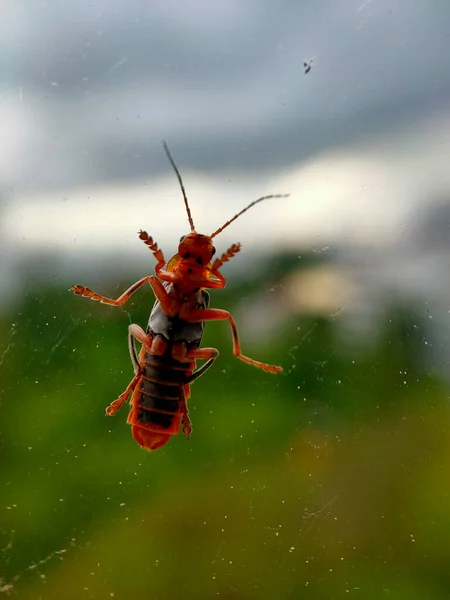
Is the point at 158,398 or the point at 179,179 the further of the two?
the point at 179,179

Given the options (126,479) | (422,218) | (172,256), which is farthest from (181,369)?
(422,218)

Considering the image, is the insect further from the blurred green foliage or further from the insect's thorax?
the blurred green foliage

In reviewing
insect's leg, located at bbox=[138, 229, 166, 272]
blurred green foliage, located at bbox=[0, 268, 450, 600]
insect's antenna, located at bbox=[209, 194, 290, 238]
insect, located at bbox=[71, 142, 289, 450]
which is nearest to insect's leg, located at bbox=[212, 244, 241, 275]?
insect, located at bbox=[71, 142, 289, 450]

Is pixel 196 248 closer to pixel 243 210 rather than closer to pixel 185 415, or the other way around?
pixel 243 210

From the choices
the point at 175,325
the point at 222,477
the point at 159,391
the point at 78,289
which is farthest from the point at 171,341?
the point at 222,477

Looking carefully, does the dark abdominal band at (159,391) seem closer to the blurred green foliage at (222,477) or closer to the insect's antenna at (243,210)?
the blurred green foliage at (222,477)

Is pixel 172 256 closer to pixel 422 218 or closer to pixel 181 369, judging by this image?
pixel 181 369
